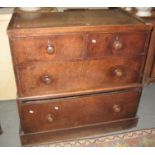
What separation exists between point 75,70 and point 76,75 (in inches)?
1.5

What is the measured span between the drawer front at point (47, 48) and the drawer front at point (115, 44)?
7cm

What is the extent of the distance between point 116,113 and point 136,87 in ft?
0.82

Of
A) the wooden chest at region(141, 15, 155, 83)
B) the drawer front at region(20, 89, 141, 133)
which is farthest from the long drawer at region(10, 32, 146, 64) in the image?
the wooden chest at region(141, 15, 155, 83)

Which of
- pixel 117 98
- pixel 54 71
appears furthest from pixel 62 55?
pixel 117 98

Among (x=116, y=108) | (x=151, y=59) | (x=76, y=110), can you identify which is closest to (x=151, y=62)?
(x=151, y=59)

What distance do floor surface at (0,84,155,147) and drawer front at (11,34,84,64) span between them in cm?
66

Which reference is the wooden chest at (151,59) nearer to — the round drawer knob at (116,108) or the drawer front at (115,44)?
the drawer front at (115,44)

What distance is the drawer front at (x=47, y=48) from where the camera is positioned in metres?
1.08

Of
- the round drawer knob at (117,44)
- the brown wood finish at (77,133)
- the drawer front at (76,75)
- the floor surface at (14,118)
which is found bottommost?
the floor surface at (14,118)

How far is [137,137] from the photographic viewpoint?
1527 mm

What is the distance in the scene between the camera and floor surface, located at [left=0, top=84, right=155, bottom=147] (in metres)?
1.47

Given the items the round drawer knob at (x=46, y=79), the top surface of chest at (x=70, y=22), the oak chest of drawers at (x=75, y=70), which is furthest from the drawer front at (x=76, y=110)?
the top surface of chest at (x=70, y=22)

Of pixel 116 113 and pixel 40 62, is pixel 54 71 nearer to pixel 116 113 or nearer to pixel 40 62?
pixel 40 62

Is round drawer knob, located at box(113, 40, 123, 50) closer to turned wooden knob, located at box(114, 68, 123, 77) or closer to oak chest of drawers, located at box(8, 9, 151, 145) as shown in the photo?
oak chest of drawers, located at box(8, 9, 151, 145)
